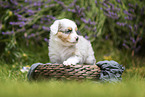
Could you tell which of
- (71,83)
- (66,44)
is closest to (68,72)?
(71,83)

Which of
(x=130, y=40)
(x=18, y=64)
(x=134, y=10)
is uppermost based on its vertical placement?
(x=134, y=10)

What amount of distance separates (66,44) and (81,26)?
4.53ft

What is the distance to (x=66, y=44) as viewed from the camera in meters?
2.55

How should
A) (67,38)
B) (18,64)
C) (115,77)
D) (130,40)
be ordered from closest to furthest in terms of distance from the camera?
(115,77) < (67,38) < (18,64) < (130,40)

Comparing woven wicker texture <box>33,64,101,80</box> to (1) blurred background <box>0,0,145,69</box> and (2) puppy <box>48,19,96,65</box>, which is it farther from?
(1) blurred background <box>0,0,145,69</box>

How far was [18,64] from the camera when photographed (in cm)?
350

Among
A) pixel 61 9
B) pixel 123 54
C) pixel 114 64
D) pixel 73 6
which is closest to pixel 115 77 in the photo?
pixel 114 64

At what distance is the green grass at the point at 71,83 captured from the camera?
1515 mm

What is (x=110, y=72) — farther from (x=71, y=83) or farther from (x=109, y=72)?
(x=71, y=83)

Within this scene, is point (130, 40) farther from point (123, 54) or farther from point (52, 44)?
point (52, 44)

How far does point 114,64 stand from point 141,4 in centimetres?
187

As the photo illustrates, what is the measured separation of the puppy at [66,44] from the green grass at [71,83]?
462mm

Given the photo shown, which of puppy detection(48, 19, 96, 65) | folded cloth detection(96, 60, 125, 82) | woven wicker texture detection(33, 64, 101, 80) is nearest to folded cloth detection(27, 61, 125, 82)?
folded cloth detection(96, 60, 125, 82)

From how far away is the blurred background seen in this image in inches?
144
